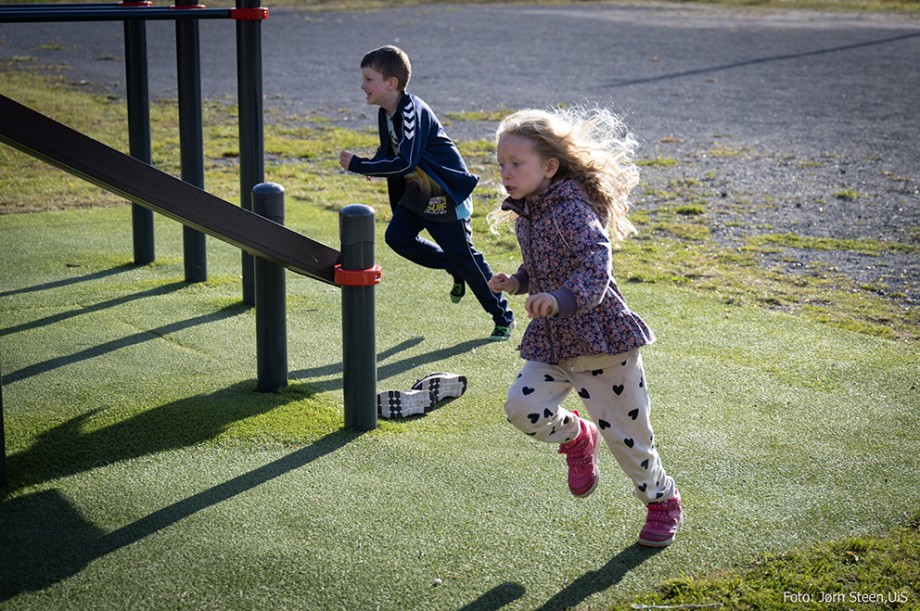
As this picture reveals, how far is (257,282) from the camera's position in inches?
184

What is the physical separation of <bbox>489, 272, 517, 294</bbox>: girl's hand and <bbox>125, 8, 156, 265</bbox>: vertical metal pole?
394 centimetres

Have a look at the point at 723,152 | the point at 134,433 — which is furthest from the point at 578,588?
the point at 723,152

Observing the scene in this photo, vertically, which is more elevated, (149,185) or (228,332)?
(149,185)

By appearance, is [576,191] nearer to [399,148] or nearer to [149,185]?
[149,185]

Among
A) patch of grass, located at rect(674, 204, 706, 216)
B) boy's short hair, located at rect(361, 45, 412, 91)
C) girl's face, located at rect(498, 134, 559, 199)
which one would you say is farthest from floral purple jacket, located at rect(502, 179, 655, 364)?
patch of grass, located at rect(674, 204, 706, 216)

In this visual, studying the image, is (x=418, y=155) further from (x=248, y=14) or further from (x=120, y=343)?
(x=120, y=343)

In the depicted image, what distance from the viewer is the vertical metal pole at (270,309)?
4652 mm

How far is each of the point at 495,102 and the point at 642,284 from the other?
26.1 ft

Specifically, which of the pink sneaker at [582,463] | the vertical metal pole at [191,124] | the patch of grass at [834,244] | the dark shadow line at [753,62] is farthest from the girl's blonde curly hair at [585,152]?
the dark shadow line at [753,62]

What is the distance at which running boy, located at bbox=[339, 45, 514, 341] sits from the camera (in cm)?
515

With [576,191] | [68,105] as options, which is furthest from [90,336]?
[68,105]

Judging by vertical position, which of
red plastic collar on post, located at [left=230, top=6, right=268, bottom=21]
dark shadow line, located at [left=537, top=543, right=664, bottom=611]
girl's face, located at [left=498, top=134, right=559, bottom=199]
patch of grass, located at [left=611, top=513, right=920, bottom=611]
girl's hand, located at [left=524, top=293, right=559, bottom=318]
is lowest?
dark shadow line, located at [left=537, top=543, right=664, bottom=611]

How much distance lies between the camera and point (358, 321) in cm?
422

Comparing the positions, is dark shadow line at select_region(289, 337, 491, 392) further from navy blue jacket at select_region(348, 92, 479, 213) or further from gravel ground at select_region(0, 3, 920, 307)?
gravel ground at select_region(0, 3, 920, 307)
